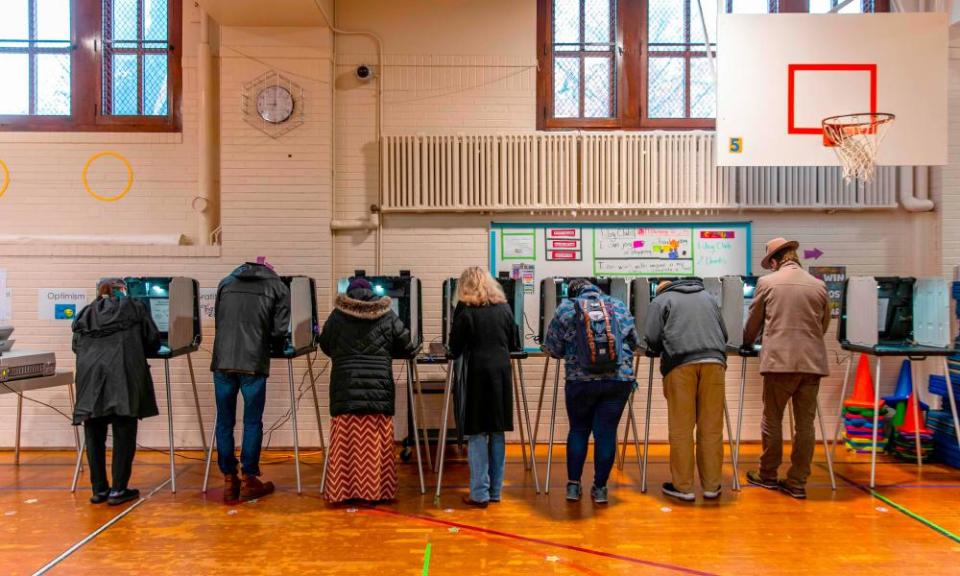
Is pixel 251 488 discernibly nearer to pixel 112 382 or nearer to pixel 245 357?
pixel 245 357

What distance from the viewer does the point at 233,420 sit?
3.79 meters

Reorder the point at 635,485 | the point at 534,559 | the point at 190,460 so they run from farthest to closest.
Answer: the point at 190,460 < the point at 635,485 < the point at 534,559

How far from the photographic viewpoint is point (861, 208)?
16.6ft

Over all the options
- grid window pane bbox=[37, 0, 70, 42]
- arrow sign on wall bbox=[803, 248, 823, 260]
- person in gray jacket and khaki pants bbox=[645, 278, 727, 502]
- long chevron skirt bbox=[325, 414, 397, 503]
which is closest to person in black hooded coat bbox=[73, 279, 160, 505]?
long chevron skirt bbox=[325, 414, 397, 503]

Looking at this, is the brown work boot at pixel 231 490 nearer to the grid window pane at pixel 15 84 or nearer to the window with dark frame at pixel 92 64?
the window with dark frame at pixel 92 64

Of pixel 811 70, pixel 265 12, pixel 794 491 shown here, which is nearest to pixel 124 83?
pixel 265 12

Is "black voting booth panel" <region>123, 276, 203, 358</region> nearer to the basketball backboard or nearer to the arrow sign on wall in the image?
the basketball backboard

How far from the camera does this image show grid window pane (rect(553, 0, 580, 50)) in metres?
5.23

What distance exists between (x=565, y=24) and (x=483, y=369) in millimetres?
3154

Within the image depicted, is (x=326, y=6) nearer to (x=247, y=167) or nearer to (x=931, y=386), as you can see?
(x=247, y=167)

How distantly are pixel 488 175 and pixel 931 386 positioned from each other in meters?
3.65

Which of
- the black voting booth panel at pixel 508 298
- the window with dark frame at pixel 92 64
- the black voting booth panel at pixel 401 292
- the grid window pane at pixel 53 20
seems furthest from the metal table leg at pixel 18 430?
the black voting booth panel at pixel 508 298

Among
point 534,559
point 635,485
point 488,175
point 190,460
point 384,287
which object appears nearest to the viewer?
point 534,559

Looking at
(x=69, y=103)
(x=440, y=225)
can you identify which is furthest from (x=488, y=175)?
(x=69, y=103)
